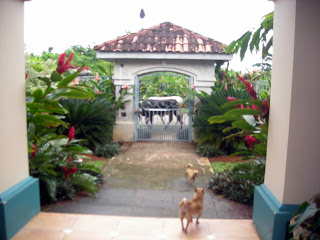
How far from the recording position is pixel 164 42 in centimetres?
944

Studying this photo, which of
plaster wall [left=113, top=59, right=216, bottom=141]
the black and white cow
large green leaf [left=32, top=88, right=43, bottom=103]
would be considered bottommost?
the black and white cow

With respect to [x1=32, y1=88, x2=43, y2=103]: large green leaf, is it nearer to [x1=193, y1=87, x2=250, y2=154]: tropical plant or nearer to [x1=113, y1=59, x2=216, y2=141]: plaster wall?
[x1=193, y1=87, x2=250, y2=154]: tropical plant

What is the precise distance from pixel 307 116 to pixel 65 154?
11.3 ft

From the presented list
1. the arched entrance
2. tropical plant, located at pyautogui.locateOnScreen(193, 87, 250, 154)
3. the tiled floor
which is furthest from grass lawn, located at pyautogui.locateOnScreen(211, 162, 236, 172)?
the tiled floor

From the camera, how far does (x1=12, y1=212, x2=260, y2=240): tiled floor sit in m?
3.10

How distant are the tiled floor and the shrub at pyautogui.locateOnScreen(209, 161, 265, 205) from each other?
0.97 metres

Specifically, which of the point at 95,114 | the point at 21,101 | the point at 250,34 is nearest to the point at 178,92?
the point at 95,114

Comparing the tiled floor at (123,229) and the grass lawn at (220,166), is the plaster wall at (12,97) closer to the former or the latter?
the tiled floor at (123,229)

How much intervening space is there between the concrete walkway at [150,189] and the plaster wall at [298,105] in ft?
5.16

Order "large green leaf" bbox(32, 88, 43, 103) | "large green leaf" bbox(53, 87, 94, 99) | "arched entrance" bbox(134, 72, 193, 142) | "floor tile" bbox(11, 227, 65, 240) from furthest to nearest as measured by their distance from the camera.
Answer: "arched entrance" bbox(134, 72, 193, 142) → "large green leaf" bbox(53, 87, 94, 99) → "large green leaf" bbox(32, 88, 43, 103) → "floor tile" bbox(11, 227, 65, 240)

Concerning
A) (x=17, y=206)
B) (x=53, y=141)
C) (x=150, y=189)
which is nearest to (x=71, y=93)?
(x=53, y=141)

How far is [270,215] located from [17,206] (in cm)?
244

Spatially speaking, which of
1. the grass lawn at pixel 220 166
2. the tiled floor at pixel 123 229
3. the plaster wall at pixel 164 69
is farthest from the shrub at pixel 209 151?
the tiled floor at pixel 123 229

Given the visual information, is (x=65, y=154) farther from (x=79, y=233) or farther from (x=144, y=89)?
(x=144, y=89)
